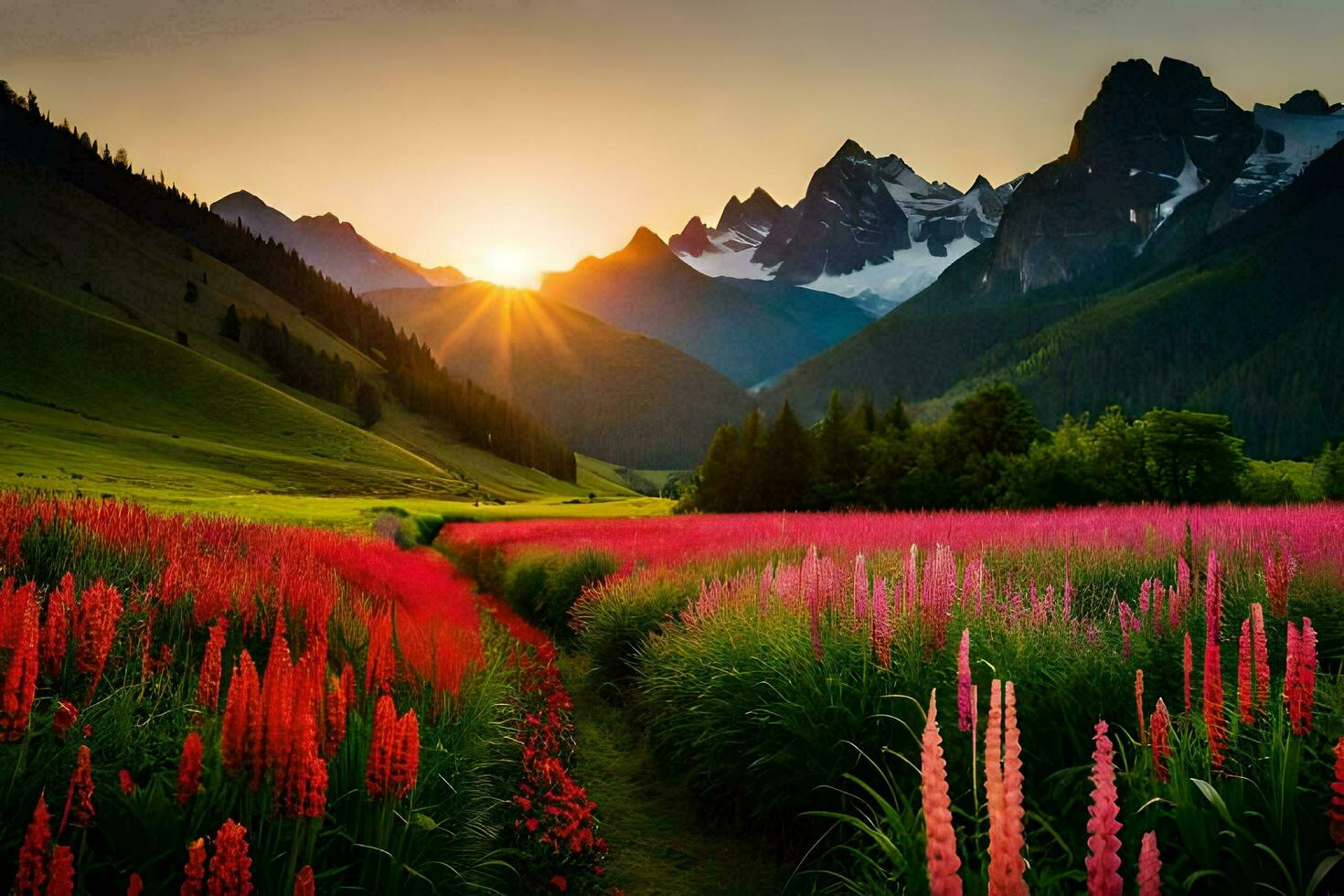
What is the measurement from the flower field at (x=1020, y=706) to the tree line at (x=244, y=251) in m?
163

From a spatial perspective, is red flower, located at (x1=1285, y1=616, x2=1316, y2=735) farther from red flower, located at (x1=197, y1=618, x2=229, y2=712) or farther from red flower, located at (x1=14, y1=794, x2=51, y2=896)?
red flower, located at (x1=197, y1=618, x2=229, y2=712)

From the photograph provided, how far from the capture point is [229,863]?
2.25 m

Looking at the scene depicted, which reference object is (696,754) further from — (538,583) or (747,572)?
(538,583)

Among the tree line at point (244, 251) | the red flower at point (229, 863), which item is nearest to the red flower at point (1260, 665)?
the red flower at point (229, 863)

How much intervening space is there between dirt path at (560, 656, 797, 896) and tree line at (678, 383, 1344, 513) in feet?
72.9

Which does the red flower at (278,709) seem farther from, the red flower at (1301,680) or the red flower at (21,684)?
the red flower at (1301,680)

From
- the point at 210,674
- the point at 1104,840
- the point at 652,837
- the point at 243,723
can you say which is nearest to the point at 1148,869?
the point at 1104,840

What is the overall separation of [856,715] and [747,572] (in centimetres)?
467

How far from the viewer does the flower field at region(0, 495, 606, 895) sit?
2871 millimetres

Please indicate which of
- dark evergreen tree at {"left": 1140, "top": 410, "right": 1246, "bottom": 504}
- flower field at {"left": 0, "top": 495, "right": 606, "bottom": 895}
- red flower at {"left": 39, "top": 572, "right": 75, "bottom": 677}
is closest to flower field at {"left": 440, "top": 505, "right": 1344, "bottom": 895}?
flower field at {"left": 0, "top": 495, "right": 606, "bottom": 895}

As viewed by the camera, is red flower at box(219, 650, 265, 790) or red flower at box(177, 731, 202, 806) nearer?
red flower at box(177, 731, 202, 806)

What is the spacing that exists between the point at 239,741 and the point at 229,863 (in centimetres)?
93

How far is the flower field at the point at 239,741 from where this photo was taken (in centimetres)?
Answer: 287

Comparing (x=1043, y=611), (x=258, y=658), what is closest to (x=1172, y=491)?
(x=1043, y=611)
